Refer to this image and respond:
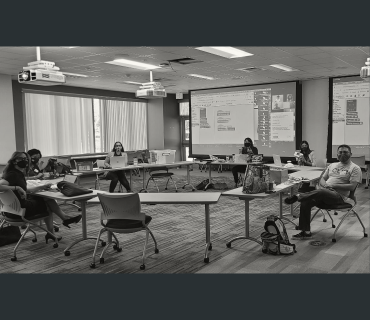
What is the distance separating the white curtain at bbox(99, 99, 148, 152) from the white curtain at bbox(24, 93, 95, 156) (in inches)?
22.8

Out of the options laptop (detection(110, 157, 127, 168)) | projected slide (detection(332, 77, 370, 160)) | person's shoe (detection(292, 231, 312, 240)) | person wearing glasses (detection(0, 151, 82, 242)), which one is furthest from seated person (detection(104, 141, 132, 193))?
projected slide (detection(332, 77, 370, 160))

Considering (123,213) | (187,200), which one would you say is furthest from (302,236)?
(123,213)

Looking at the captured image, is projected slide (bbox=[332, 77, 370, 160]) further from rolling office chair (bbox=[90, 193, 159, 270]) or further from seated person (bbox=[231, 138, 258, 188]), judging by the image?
rolling office chair (bbox=[90, 193, 159, 270])

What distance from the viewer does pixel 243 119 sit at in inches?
474

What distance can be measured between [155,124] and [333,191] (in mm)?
10904

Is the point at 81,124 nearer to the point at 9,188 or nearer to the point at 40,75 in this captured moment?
the point at 40,75

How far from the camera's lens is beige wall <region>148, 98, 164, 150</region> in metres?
15.4

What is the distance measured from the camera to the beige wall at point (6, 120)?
9.39 m

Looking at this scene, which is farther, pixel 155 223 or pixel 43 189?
pixel 155 223

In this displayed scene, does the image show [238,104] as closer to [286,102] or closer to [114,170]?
[286,102]

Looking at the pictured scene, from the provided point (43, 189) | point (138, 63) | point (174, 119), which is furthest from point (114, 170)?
point (174, 119)

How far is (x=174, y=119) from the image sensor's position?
1603 centimetres

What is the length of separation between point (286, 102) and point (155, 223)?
6723 mm

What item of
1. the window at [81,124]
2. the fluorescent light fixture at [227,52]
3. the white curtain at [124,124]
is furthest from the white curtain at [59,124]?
the fluorescent light fixture at [227,52]
